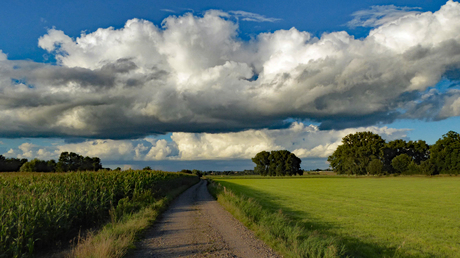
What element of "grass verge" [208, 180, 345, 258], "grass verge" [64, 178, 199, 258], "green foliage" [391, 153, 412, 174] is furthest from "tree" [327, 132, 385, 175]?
"grass verge" [64, 178, 199, 258]

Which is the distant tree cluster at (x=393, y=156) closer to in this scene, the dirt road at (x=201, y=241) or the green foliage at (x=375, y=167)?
the green foliage at (x=375, y=167)

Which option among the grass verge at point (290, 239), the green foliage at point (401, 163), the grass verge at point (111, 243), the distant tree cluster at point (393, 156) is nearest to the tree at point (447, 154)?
the distant tree cluster at point (393, 156)

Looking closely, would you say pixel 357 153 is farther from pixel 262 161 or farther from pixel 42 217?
pixel 42 217

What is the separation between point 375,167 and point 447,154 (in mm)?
23848

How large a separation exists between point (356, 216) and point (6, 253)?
20.3 meters

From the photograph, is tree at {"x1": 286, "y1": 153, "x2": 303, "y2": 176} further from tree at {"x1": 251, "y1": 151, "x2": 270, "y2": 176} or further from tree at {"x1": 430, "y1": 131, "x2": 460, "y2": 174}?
tree at {"x1": 430, "y1": 131, "x2": 460, "y2": 174}

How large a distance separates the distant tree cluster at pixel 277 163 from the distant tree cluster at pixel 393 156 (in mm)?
28838

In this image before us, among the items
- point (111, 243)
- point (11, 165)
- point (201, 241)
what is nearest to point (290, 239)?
point (201, 241)

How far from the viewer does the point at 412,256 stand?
11234 mm

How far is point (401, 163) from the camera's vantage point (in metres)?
107

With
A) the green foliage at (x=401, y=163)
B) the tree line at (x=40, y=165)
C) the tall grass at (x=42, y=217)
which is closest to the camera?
the tall grass at (x=42, y=217)

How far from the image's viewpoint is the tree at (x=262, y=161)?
16388 centimetres

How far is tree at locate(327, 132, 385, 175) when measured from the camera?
383 feet

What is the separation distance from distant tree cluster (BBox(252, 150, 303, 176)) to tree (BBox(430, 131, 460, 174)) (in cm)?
6864
